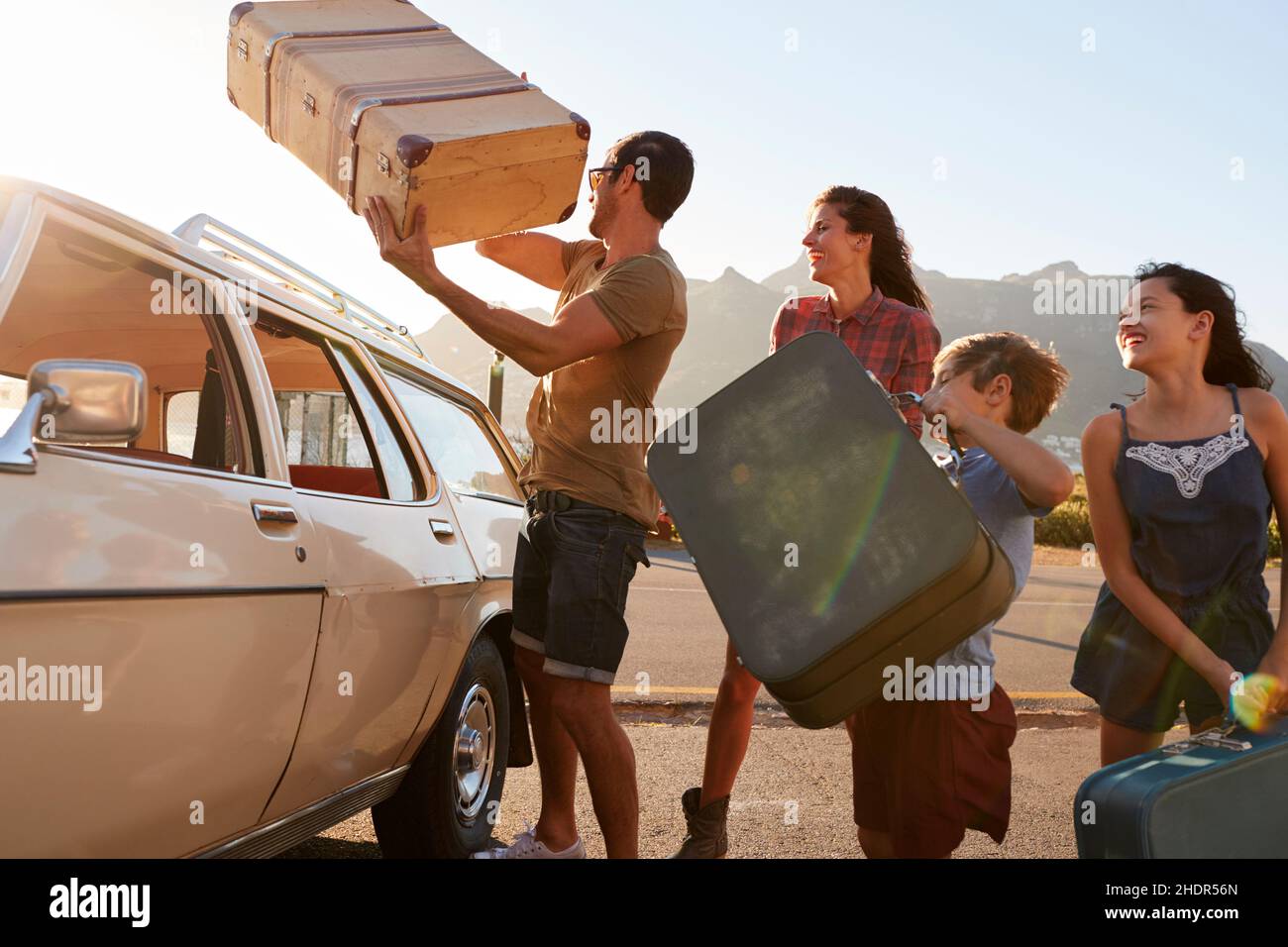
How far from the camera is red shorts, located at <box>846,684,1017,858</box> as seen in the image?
7.37ft

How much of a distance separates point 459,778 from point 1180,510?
90.3 inches

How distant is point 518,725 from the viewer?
3.99 meters

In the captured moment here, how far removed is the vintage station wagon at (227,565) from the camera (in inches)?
69.3

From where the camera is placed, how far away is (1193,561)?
8.36 ft

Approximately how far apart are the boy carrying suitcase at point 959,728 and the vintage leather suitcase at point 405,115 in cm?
122

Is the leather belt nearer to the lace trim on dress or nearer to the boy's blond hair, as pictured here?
the boy's blond hair

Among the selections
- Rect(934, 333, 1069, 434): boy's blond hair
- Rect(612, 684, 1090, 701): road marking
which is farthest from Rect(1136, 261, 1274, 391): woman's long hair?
Rect(612, 684, 1090, 701): road marking

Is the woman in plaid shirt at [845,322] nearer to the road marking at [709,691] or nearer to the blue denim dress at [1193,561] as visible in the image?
the blue denim dress at [1193,561]

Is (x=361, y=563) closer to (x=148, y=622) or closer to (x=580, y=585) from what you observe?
(x=580, y=585)

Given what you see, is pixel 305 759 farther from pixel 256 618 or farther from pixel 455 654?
pixel 455 654
